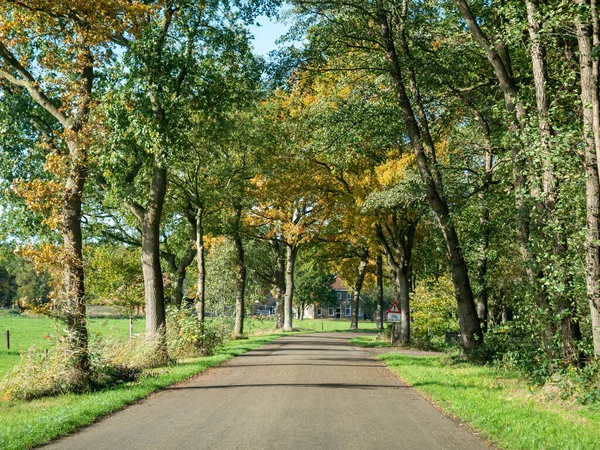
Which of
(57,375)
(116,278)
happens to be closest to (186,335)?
(57,375)

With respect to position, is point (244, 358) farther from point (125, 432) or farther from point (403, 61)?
point (125, 432)

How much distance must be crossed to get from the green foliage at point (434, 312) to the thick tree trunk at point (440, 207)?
33.0ft

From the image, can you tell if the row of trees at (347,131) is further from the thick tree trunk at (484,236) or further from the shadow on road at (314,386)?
the shadow on road at (314,386)

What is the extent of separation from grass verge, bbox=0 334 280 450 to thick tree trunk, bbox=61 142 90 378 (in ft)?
3.27

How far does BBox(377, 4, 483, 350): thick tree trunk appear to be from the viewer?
1880cm

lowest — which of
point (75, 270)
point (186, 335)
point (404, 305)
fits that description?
point (186, 335)

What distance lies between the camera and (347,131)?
64.2ft

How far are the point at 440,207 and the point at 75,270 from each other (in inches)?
447

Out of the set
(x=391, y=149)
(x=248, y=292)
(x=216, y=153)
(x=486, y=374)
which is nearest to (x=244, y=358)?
(x=216, y=153)

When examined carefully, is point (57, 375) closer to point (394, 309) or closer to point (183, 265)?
point (394, 309)

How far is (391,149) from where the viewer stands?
26.5 metres

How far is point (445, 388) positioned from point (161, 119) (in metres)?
9.48

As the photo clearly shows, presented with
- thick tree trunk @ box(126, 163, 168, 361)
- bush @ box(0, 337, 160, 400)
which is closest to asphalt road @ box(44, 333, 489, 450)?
bush @ box(0, 337, 160, 400)

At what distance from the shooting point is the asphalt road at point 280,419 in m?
7.41
